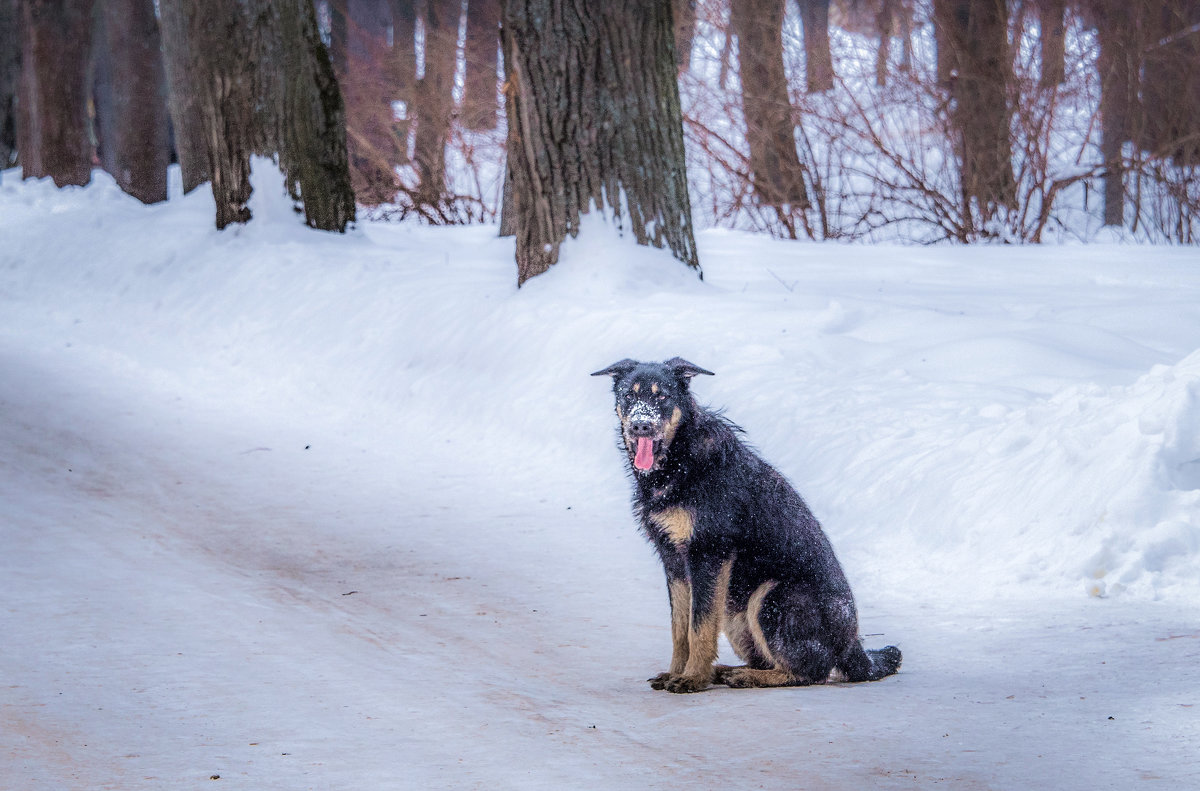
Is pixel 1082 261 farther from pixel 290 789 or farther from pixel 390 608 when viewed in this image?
pixel 290 789

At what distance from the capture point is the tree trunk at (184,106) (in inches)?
601

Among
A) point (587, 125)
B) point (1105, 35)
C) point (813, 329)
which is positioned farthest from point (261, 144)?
point (1105, 35)

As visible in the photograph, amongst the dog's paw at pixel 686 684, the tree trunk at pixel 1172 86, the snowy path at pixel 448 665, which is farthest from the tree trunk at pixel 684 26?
the dog's paw at pixel 686 684

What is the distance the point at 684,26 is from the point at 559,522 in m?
11.9

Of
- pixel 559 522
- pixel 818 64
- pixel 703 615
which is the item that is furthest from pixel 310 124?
pixel 703 615

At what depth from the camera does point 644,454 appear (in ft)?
15.3

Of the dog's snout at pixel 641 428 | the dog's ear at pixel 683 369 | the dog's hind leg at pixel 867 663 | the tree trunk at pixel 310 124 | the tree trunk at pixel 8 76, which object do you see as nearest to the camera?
the dog's snout at pixel 641 428

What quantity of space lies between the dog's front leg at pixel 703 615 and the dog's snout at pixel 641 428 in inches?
18.9

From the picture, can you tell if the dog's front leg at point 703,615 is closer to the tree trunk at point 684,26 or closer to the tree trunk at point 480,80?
the tree trunk at point 684,26

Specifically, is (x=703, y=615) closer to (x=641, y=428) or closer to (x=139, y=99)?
(x=641, y=428)

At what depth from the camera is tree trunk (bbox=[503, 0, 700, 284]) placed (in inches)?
397

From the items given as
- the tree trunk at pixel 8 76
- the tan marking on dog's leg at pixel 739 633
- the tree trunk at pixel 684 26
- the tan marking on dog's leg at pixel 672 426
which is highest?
the tree trunk at pixel 8 76

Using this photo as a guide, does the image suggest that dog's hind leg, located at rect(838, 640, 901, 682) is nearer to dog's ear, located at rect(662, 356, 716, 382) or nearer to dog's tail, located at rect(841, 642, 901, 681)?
dog's tail, located at rect(841, 642, 901, 681)

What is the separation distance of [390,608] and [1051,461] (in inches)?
127
